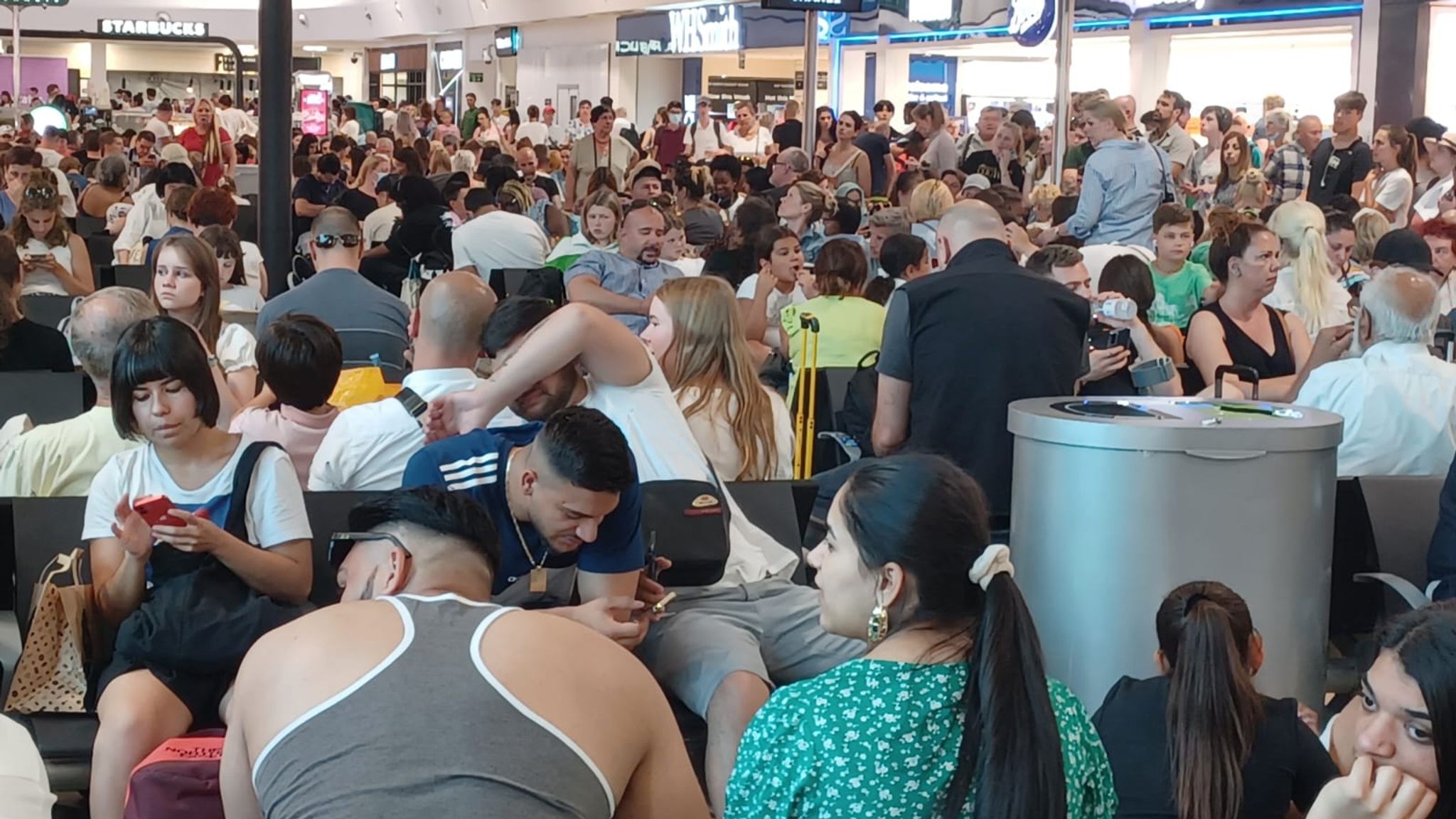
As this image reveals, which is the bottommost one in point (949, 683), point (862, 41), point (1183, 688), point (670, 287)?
point (1183, 688)

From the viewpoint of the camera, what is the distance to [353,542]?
2.72 meters

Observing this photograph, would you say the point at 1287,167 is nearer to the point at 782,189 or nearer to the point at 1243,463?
the point at 782,189

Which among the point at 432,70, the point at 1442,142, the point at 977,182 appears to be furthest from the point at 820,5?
the point at 432,70

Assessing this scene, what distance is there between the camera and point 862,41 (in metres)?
25.1

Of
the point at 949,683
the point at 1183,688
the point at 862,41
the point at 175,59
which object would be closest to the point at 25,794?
the point at 949,683

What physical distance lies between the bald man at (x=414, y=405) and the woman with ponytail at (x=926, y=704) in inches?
77.9

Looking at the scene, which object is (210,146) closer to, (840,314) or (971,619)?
(840,314)

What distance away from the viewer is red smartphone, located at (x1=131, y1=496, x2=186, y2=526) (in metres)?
3.36

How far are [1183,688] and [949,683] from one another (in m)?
1.01

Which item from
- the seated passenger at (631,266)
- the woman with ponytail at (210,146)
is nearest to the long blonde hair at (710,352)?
the seated passenger at (631,266)

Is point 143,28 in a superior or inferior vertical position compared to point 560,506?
superior

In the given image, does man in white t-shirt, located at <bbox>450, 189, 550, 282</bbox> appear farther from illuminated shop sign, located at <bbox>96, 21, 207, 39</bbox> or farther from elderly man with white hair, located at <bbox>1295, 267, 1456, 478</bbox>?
illuminated shop sign, located at <bbox>96, 21, 207, 39</bbox>

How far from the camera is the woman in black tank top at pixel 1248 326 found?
585 centimetres

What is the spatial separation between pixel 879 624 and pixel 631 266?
590 cm
